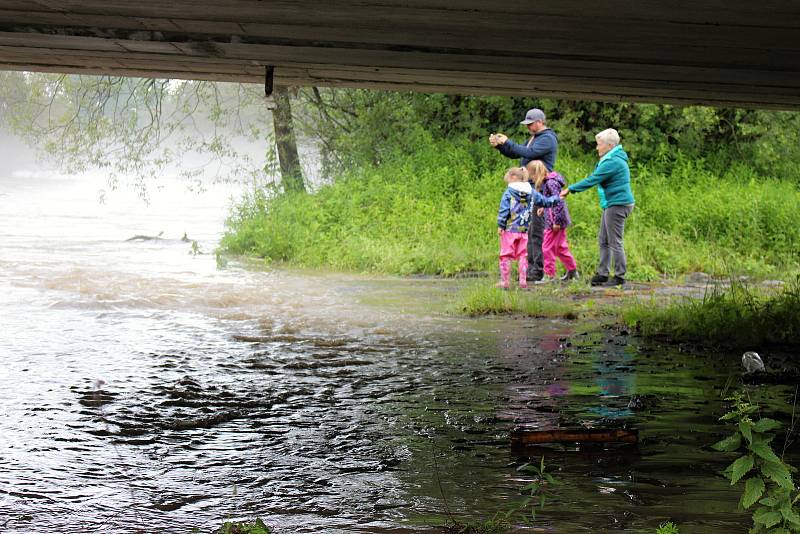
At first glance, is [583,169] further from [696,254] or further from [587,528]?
[587,528]

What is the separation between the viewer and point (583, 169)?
19922mm

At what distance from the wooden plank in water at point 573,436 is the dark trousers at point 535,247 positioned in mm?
8421

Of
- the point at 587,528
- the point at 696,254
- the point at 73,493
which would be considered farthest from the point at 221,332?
the point at 696,254

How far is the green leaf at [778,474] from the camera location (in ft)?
11.9

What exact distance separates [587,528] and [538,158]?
10.3m

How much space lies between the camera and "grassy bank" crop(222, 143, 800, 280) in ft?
53.4

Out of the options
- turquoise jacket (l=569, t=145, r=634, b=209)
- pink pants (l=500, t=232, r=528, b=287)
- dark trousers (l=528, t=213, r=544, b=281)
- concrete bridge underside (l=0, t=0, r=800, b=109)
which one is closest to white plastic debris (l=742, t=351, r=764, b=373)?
concrete bridge underside (l=0, t=0, r=800, b=109)

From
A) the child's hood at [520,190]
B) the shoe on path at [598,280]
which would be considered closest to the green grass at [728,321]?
the child's hood at [520,190]

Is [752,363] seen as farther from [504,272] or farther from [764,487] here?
[504,272]

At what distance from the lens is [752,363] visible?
8.14 m

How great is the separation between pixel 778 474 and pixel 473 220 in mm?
14875

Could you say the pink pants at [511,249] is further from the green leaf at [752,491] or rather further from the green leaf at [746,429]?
the green leaf at [752,491]

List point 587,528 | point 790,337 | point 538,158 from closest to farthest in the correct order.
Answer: point 587,528, point 790,337, point 538,158

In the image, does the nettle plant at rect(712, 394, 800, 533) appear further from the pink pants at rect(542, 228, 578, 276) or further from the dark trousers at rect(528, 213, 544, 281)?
the dark trousers at rect(528, 213, 544, 281)
